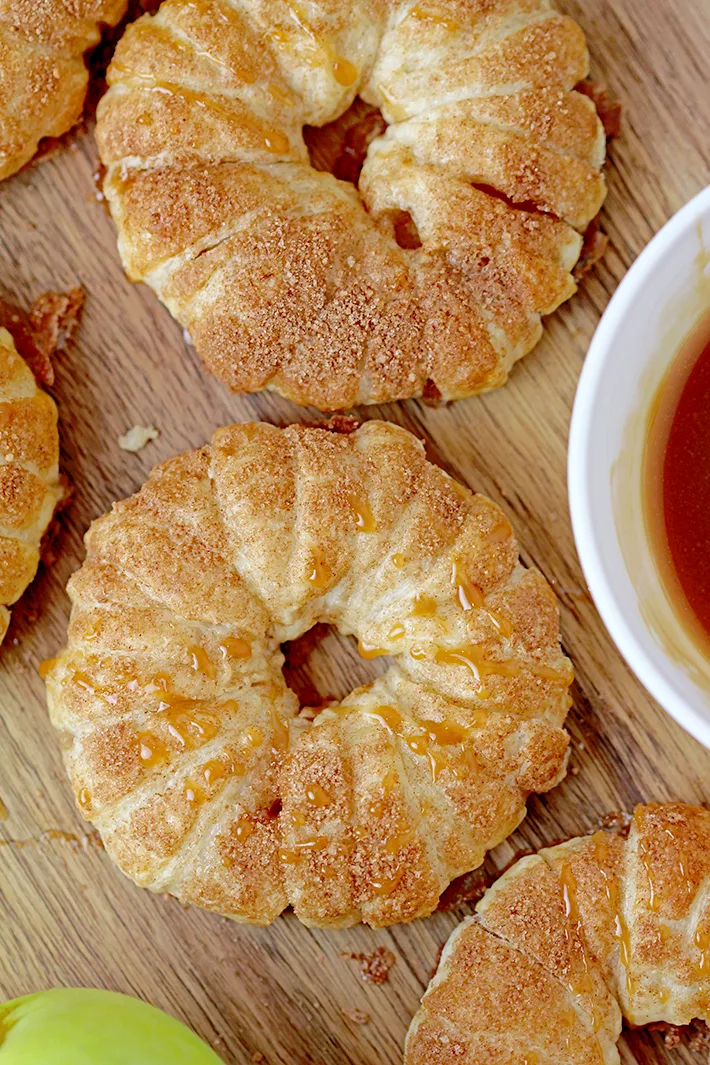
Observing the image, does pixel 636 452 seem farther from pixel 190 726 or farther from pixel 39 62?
pixel 39 62

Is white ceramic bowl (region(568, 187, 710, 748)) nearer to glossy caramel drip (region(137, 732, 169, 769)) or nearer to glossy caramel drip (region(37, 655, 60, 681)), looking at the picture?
glossy caramel drip (region(137, 732, 169, 769))

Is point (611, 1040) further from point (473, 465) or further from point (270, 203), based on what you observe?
point (270, 203)

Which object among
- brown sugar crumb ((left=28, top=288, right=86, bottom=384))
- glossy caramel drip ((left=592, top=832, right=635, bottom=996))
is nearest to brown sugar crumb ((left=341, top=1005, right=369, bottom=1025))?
glossy caramel drip ((left=592, top=832, right=635, bottom=996))

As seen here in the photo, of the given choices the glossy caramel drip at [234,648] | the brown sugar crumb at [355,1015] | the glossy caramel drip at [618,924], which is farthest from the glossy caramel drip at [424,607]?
the brown sugar crumb at [355,1015]

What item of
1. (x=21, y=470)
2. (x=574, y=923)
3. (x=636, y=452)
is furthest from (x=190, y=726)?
(x=636, y=452)

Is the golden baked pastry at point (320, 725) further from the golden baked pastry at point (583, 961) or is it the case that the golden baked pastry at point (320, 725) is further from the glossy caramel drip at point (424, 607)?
the golden baked pastry at point (583, 961)

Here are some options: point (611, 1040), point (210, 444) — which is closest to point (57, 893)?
point (210, 444)
